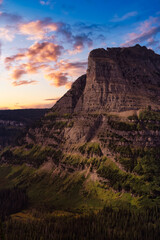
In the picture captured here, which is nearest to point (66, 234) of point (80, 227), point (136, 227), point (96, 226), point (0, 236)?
point (80, 227)

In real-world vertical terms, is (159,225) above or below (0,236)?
below

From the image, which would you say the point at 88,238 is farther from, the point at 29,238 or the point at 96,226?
the point at 29,238

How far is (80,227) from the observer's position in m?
194

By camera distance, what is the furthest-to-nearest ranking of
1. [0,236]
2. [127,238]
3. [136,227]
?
[136,227] < [127,238] < [0,236]

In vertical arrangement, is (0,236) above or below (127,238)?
above

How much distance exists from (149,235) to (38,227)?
9167cm

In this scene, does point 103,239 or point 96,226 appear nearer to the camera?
point 103,239

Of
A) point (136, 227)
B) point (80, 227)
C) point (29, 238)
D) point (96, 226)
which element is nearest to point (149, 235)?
point (136, 227)

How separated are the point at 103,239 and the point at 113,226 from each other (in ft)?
71.8

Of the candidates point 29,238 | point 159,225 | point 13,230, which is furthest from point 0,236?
point 159,225

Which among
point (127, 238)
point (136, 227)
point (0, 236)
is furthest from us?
point (136, 227)

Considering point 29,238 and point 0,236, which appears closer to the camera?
Result: point 0,236

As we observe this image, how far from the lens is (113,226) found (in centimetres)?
19950

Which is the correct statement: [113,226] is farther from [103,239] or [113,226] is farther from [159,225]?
[159,225]
